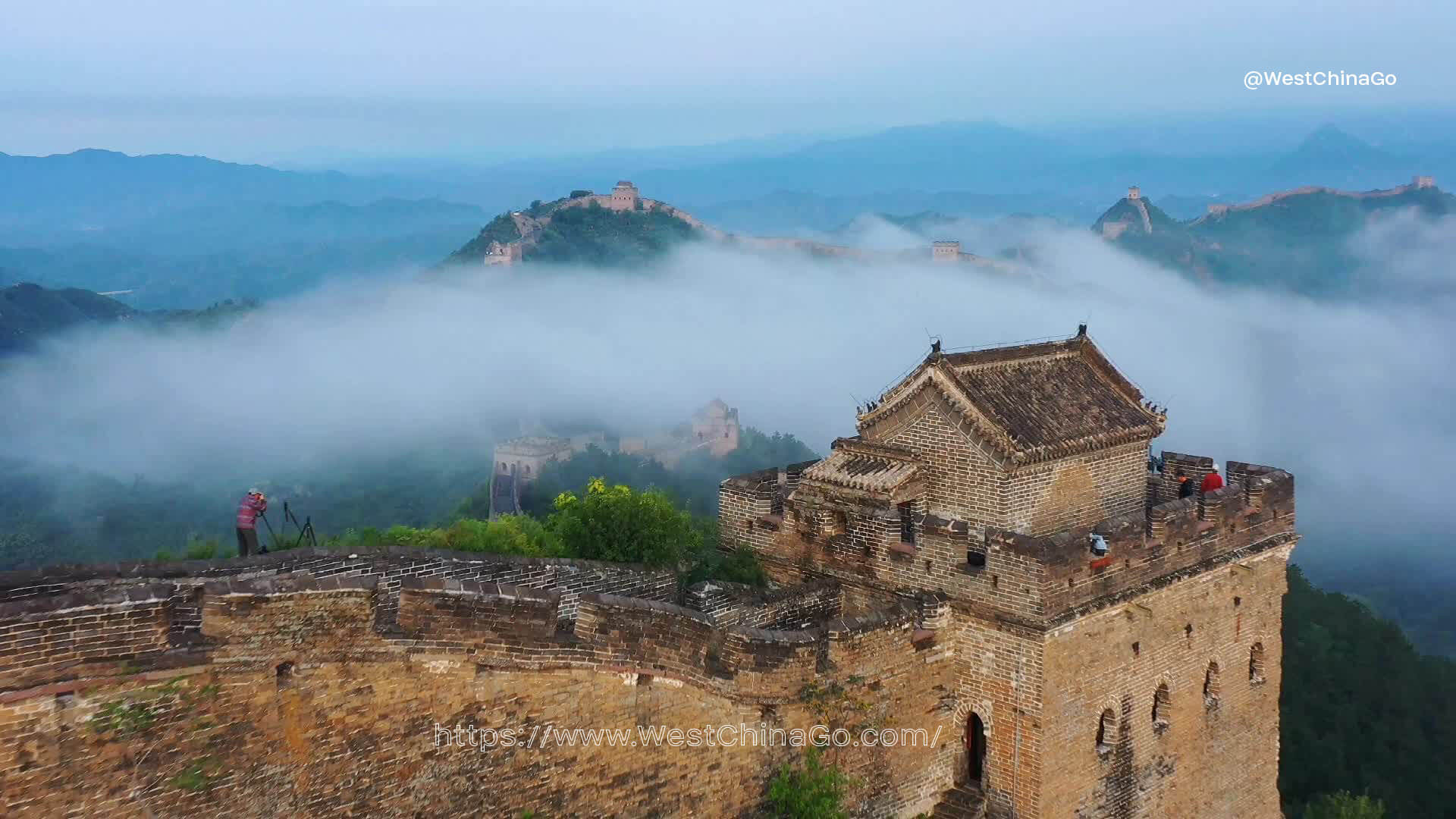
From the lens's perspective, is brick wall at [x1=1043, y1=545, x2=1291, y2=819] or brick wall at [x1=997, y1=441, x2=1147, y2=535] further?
brick wall at [x1=997, y1=441, x2=1147, y2=535]

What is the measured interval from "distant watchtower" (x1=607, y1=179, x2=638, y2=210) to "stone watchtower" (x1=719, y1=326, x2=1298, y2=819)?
416ft

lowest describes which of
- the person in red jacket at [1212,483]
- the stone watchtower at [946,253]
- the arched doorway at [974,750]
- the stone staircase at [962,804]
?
the stone staircase at [962,804]

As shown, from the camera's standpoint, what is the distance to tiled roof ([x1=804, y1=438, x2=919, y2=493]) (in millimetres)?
16312

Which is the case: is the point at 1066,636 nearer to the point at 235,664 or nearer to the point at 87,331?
the point at 235,664

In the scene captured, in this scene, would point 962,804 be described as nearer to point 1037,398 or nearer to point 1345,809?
point 1037,398

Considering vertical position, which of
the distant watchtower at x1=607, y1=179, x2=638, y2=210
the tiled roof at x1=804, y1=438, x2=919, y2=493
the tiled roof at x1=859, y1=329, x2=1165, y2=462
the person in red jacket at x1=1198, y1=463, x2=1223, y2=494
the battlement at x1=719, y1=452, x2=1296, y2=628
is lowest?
the battlement at x1=719, y1=452, x2=1296, y2=628

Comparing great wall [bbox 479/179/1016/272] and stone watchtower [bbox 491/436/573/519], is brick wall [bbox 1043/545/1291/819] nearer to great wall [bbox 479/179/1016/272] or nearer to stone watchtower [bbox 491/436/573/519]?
stone watchtower [bbox 491/436/573/519]

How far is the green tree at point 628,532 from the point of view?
64.0 feet

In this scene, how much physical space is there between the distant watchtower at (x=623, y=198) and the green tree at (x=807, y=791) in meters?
132

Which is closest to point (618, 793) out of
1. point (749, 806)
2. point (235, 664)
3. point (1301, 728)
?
point (749, 806)

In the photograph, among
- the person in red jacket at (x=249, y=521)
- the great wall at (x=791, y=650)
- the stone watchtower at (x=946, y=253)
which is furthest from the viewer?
the stone watchtower at (x=946, y=253)

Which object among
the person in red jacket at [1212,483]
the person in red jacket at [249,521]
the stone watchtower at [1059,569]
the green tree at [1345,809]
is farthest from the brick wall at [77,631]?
the green tree at [1345,809]

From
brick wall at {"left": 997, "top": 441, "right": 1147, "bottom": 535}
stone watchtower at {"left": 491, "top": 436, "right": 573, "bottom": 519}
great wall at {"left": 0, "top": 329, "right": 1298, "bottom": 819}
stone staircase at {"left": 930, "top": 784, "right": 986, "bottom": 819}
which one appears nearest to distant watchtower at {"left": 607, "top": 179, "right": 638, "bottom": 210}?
stone watchtower at {"left": 491, "top": 436, "right": 573, "bottom": 519}

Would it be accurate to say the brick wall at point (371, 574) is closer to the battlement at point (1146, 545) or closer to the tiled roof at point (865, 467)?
the tiled roof at point (865, 467)
